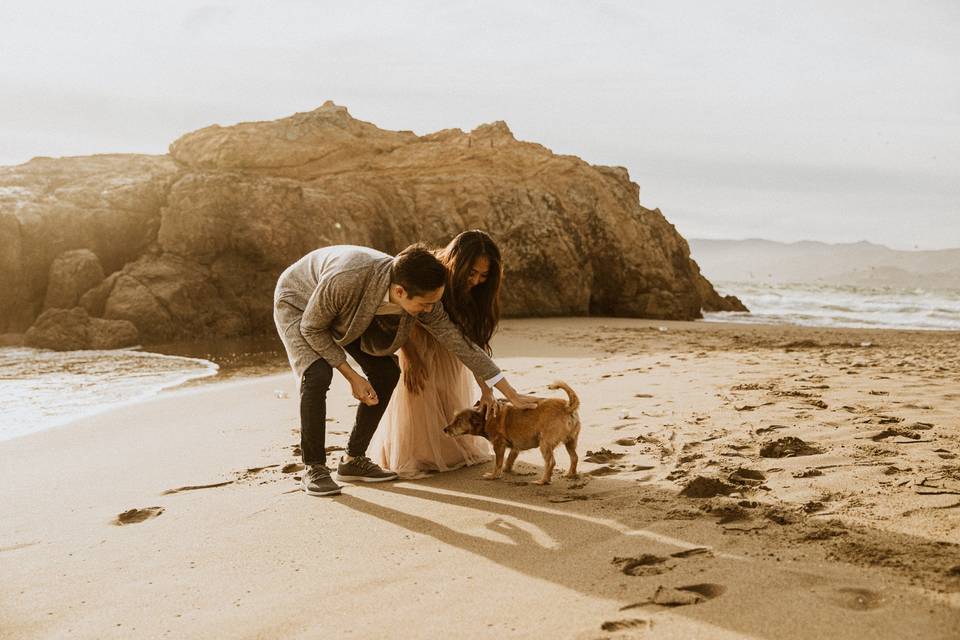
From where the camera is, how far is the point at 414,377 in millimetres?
4297

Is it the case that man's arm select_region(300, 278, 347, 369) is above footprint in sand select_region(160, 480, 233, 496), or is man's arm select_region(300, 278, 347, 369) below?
above

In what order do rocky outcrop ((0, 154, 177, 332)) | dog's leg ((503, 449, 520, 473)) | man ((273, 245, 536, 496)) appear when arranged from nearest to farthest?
1. man ((273, 245, 536, 496))
2. dog's leg ((503, 449, 520, 473))
3. rocky outcrop ((0, 154, 177, 332))

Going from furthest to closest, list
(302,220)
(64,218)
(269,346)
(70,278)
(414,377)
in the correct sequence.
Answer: (302,220)
(64,218)
(70,278)
(269,346)
(414,377)

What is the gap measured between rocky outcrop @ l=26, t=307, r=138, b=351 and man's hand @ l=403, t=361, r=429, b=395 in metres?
9.02

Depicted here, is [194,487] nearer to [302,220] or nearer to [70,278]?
[70,278]

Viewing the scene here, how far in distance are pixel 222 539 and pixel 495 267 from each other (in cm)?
209

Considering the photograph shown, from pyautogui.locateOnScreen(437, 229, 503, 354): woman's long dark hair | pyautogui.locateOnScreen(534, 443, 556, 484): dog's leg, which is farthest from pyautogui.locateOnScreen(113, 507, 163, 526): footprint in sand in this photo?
pyautogui.locateOnScreen(534, 443, 556, 484): dog's leg

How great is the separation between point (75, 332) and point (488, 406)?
9931mm

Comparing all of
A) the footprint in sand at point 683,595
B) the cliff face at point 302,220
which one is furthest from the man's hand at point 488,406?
the cliff face at point 302,220

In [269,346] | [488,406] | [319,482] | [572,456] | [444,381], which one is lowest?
[319,482]

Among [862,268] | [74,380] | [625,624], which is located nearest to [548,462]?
[625,624]

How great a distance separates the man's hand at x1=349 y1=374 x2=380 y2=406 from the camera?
380cm

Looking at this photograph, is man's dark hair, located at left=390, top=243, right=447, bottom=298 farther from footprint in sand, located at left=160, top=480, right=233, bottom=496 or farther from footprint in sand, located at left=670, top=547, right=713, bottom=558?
footprint in sand, located at left=670, top=547, right=713, bottom=558

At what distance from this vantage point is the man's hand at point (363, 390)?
380cm
